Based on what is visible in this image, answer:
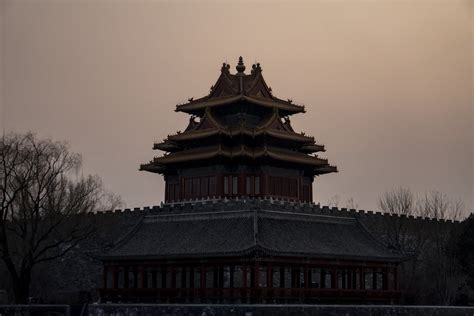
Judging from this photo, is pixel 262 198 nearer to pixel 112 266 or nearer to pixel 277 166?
pixel 277 166

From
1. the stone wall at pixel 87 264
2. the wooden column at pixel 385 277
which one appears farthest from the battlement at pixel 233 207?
the wooden column at pixel 385 277

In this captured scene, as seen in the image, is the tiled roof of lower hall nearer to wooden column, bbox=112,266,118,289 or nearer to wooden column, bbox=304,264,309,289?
wooden column, bbox=304,264,309,289

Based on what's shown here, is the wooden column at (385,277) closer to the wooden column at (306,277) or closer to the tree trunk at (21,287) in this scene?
the wooden column at (306,277)

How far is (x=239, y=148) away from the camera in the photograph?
56.0 m

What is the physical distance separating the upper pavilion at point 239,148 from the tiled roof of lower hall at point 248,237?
4.42 meters

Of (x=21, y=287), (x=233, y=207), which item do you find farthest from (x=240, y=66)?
(x=21, y=287)

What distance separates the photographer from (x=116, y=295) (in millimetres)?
50000

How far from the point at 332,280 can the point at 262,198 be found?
795 cm

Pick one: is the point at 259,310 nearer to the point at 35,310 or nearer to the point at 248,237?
the point at 248,237

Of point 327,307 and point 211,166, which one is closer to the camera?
point 327,307

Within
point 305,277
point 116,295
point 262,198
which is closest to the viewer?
→ point 305,277

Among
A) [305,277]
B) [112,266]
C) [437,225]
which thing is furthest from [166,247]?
[437,225]

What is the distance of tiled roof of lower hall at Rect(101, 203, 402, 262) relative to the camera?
46.8 metres

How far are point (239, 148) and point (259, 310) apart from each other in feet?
53.7
